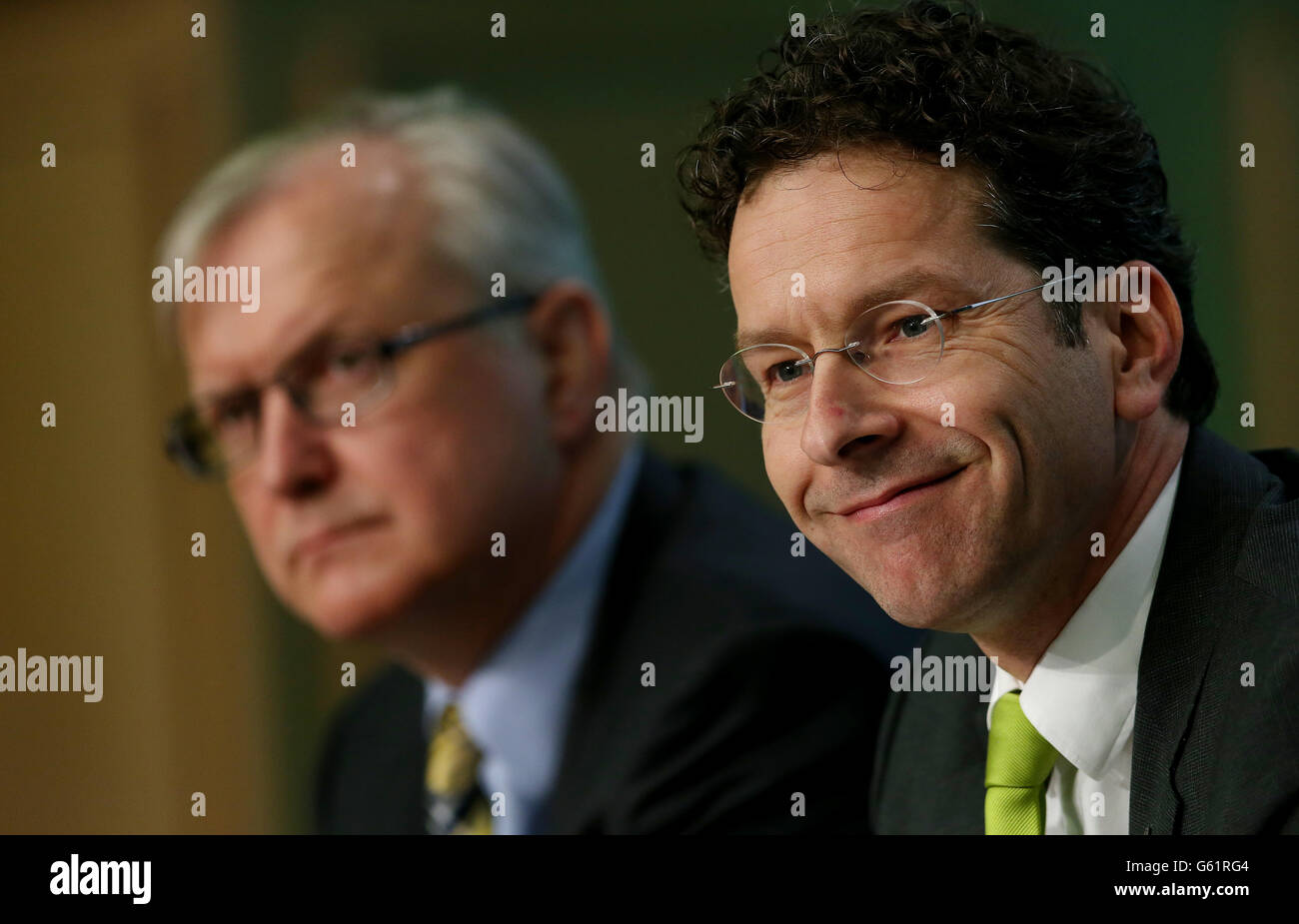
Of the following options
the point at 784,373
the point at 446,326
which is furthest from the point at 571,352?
the point at 784,373

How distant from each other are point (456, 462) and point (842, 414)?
0.88 metres

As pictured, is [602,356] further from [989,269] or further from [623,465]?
[989,269]

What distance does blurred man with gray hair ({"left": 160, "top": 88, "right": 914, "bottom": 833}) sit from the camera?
6.19ft

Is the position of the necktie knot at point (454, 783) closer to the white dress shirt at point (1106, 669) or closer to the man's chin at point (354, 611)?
the man's chin at point (354, 611)

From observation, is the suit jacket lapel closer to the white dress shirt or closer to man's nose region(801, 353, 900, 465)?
the white dress shirt

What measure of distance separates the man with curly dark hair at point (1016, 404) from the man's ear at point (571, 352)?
777mm

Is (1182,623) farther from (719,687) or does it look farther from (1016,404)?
(719,687)

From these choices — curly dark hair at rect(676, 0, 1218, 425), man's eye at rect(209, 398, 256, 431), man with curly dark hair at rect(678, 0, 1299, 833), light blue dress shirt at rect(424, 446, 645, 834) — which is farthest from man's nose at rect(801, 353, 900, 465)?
man's eye at rect(209, 398, 256, 431)

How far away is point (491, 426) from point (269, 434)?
33 cm

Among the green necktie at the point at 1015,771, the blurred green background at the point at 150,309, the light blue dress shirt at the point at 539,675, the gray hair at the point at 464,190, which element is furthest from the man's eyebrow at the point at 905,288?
the blurred green background at the point at 150,309

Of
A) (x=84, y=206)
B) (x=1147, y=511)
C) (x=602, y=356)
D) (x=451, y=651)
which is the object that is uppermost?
(x=84, y=206)
